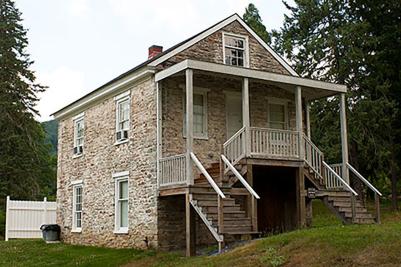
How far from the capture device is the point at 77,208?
75.2 ft

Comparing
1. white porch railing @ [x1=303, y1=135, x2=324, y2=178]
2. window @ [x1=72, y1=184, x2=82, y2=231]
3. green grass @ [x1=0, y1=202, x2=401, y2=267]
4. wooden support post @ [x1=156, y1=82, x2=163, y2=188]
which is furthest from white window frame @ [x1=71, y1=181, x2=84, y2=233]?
white porch railing @ [x1=303, y1=135, x2=324, y2=178]

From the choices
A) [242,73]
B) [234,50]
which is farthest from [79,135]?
[242,73]

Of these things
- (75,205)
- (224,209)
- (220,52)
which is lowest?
(224,209)

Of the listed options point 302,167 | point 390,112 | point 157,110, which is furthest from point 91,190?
point 390,112

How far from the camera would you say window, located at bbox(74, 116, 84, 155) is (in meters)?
22.9

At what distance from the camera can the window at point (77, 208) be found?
22.7 m

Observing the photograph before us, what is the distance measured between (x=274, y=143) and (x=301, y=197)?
1.85 m

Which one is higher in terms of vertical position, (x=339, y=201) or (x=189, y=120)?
(x=189, y=120)

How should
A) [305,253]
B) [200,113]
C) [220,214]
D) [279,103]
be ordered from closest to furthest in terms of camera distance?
[305,253], [220,214], [200,113], [279,103]

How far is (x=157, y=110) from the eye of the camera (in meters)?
17.8

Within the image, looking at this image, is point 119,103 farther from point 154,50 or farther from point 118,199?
point 118,199

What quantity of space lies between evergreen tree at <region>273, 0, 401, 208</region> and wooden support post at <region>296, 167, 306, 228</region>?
9.77 meters

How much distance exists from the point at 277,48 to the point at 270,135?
16.2 meters

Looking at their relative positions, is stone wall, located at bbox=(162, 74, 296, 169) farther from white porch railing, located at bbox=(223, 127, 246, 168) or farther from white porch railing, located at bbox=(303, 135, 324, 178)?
white porch railing, located at bbox=(303, 135, 324, 178)
